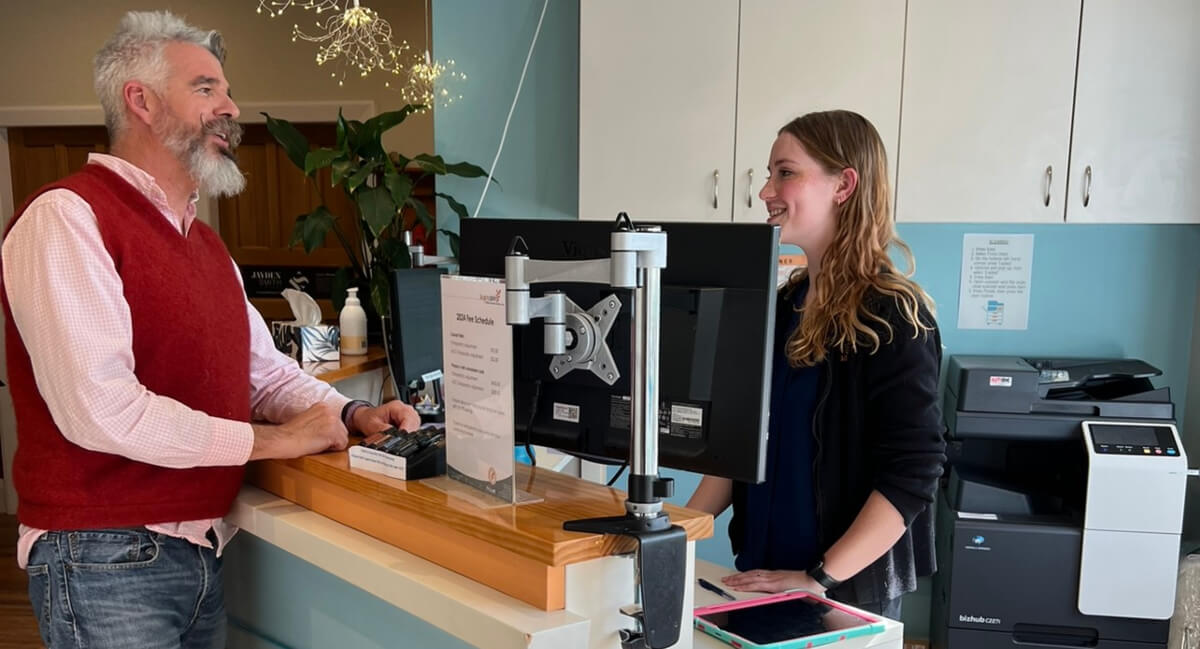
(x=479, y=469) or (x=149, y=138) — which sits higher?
(x=149, y=138)

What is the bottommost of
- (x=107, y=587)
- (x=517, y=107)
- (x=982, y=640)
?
(x=982, y=640)

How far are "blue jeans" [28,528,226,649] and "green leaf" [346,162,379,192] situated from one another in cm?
169

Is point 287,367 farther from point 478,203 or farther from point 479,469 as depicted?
point 478,203

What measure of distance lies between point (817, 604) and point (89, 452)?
1145 mm

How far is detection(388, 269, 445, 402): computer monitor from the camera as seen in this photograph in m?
2.39

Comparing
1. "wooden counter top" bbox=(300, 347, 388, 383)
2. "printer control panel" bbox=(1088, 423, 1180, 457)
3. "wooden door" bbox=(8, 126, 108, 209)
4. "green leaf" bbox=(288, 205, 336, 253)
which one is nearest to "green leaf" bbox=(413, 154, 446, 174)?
"green leaf" bbox=(288, 205, 336, 253)

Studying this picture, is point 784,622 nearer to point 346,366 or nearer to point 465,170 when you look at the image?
point 346,366

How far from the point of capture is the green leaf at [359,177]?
2893mm

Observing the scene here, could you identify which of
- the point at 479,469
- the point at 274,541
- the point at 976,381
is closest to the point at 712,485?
the point at 479,469

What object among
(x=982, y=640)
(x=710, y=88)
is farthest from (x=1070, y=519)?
(x=710, y=88)

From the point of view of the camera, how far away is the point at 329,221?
3045 millimetres

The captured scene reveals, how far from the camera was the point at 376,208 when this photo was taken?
291 cm

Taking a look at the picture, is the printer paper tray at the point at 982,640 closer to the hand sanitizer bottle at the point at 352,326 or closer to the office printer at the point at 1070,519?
the office printer at the point at 1070,519

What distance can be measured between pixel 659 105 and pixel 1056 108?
1.24m
